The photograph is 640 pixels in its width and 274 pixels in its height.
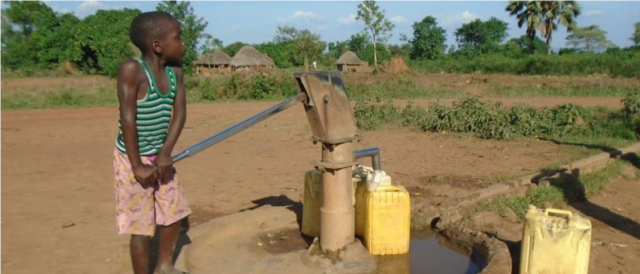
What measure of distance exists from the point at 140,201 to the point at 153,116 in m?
0.40

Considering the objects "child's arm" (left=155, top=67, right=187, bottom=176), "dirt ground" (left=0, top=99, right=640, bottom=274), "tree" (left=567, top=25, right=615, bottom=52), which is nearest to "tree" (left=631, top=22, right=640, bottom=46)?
→ "tree" (left=567, top=25, right=615, bottom=52)

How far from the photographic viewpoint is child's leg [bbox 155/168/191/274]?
102 inches

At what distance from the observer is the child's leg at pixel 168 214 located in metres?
2.59

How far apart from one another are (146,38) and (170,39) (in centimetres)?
10

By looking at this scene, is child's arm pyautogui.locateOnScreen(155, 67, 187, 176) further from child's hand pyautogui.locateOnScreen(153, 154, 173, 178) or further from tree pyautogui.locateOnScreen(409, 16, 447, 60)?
tree pyautogui.locateOnScreen(409, 16, 447, 60)

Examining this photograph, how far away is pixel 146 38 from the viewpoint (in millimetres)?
2428

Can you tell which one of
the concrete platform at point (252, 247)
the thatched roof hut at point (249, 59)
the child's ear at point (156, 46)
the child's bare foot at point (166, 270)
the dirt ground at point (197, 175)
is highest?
the thatched roof hut at point (249, 59)

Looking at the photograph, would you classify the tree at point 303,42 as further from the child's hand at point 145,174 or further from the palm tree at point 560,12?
the child's hand at point 145,174

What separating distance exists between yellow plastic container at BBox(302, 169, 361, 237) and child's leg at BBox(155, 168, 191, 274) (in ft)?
3.37

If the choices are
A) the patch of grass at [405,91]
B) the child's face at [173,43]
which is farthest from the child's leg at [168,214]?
the patch of grass at [405,91]

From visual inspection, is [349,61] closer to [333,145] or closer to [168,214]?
[333,145]

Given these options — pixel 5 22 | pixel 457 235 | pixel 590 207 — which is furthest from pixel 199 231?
pixel 5 22

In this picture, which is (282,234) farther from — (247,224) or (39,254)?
(39,254)

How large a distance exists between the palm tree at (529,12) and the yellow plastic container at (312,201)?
35089mm
